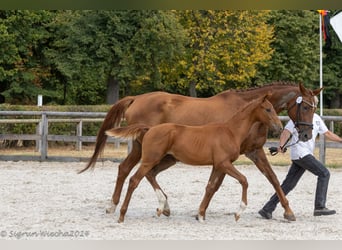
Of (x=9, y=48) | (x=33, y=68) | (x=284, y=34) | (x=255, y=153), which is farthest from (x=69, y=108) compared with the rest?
(x=284, y=34)

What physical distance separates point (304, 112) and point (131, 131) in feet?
6.19

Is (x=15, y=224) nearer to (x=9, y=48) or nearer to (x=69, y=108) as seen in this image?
(x=69, y=108)

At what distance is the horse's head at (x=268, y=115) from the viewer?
586 cm

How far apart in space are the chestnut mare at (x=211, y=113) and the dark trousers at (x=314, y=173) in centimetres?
26

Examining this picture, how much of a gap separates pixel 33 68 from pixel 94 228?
21.0m

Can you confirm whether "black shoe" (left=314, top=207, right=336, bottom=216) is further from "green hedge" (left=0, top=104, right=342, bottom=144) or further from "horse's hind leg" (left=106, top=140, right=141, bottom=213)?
"green hedge" (left=0, top=104, right=342, bottom=144)

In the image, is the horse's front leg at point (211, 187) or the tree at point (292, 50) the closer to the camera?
the horse's front leg at point (211, 187)

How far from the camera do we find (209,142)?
5.90 m

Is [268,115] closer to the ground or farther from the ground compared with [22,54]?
closer to the ground

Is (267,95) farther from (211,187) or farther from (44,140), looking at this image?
(44,140)

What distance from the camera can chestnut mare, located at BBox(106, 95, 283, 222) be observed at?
19.3ft

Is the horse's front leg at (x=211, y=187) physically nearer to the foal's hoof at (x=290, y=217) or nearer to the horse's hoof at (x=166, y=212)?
the horse's hoof at (x=166, y=212)

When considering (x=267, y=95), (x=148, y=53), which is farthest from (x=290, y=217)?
(x=148, y=53)

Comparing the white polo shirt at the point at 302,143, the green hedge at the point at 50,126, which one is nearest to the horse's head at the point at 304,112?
the white polo shirt at the point at 302,143
